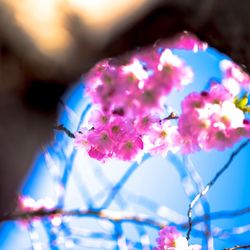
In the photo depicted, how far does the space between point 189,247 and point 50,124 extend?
1805 millimetres

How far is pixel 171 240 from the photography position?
2.08 metres

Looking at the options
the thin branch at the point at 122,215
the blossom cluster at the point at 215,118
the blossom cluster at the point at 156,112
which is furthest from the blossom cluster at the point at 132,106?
the thin branch at the point at 122,215

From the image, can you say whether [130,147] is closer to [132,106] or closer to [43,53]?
[132,106]

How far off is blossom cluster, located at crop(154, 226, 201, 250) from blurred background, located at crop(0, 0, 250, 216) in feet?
5.65

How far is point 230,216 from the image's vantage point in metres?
2.42

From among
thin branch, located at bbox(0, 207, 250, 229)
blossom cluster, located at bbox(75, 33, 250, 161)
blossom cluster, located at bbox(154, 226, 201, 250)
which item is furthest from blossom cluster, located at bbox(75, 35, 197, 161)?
blossom cluster, located at bbox(154, 226, 201, 250)

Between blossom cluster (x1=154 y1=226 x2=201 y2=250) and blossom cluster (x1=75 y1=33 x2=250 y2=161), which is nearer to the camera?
blossom cluster (x1=75 y1=33 x2=250 y2=161)

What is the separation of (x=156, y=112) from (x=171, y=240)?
0.75 metres

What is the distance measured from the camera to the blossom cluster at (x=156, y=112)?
4.60ft

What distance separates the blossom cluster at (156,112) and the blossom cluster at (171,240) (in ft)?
1.71

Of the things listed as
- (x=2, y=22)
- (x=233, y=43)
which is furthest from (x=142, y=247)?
(x=2, y=22)

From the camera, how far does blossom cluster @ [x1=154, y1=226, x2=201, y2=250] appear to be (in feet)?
6.76

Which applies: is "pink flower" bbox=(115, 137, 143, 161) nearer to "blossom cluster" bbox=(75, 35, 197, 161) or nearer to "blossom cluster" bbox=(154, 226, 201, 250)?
"blossom cluster" bbox=(75, 35, 197, 161)

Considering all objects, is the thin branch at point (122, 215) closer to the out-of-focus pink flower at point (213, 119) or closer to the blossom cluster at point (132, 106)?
the blossom cluster at point (132, 106)
